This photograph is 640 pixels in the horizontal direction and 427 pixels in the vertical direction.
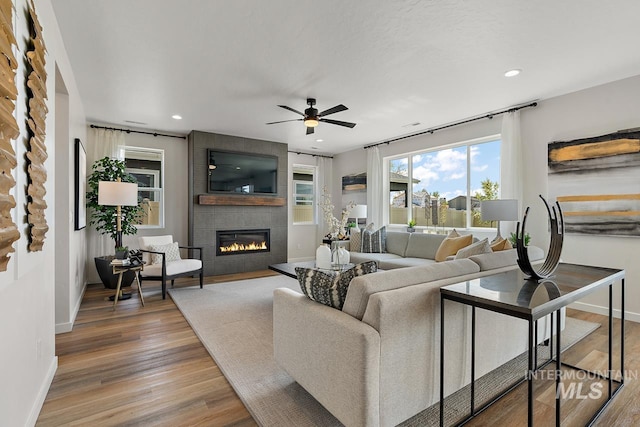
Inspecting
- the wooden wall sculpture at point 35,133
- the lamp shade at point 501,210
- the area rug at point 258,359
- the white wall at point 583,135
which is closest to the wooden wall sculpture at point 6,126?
the wooden wall sculpture at point 35,133

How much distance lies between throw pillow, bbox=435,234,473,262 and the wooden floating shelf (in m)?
3.33

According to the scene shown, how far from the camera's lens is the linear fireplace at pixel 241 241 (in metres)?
5.85

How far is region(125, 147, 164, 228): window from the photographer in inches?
217

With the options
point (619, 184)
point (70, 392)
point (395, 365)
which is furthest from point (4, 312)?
point (619, 184)

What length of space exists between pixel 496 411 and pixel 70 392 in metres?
2.68

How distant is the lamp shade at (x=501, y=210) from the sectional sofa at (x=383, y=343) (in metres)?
1.98

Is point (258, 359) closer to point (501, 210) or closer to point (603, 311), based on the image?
point (501, 210)

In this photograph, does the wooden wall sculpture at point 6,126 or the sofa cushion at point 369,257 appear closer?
the wooden wall sculpture at point 6,126

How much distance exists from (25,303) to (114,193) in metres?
2.51

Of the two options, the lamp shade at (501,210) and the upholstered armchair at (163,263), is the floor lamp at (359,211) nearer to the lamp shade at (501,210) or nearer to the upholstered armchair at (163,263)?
the lamp shade at (501,210)

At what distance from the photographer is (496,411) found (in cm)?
187

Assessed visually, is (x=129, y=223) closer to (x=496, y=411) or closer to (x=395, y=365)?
(x=395, y=365)

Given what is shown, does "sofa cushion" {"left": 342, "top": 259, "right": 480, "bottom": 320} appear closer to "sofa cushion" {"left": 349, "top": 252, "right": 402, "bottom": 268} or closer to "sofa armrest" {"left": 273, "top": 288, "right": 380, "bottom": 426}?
"sofa armrest" {"left": 273, "top": 288, "right": 380, "bottom": 426}

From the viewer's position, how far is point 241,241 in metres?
6.11
